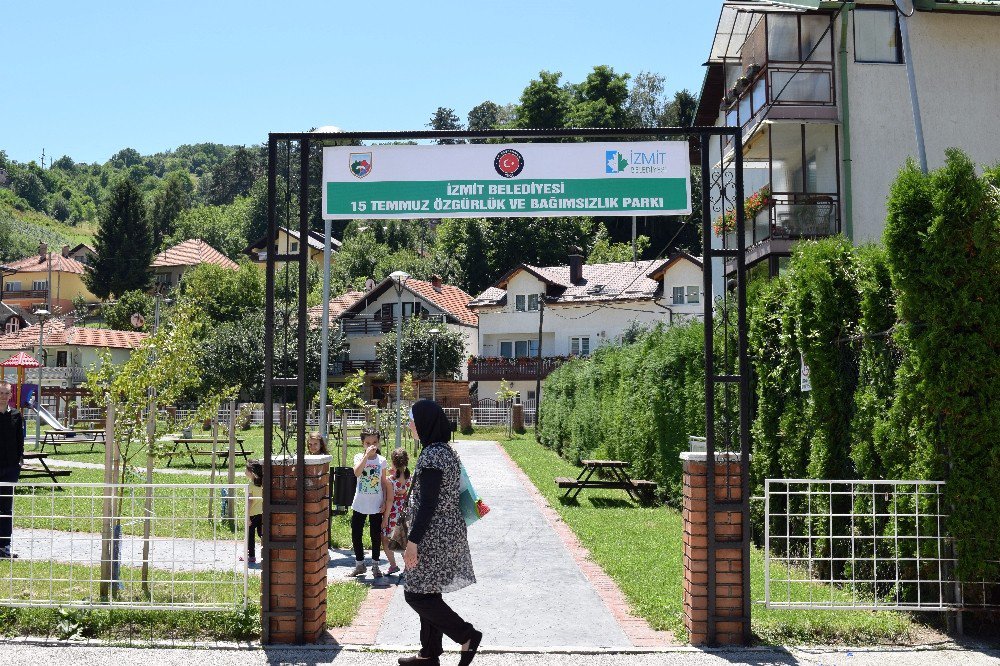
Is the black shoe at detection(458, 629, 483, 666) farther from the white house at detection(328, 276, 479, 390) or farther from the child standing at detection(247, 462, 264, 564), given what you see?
the white house at detection(328, 276, 479, 390)

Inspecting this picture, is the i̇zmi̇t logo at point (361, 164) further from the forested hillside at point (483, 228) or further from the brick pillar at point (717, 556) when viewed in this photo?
the forested hillside at point (483, 228)

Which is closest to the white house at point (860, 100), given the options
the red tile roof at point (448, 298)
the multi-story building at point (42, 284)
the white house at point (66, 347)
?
the red tile roof at point (448, 298)

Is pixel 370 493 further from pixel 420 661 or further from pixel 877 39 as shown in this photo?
pixel 877 39

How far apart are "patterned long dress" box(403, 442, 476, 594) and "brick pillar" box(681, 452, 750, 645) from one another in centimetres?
197

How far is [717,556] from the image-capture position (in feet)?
24.1

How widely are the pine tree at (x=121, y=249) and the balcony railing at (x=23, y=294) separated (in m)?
9.42

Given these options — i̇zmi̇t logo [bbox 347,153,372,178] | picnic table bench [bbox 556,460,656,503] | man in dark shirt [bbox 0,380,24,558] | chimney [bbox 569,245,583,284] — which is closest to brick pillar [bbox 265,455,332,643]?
i̇zmi̇t logo [bbox 347,153,372,178]

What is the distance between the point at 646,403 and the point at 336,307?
5804 cm

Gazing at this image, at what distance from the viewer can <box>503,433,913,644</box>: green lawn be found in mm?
7371

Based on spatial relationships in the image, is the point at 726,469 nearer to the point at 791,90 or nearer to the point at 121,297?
the point at 791,90

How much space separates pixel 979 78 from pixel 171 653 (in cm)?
2083

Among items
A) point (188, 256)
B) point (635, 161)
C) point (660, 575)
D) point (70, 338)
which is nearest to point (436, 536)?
point (635, 161)

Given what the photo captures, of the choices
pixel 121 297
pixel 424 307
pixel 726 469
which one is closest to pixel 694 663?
pixel 726 469

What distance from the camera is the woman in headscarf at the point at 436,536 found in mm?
6039
